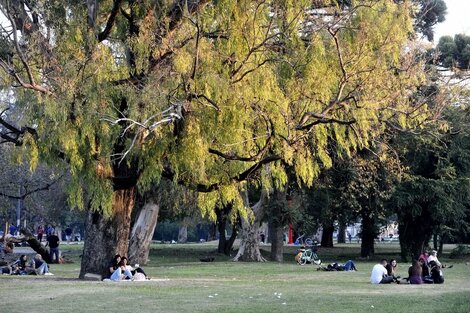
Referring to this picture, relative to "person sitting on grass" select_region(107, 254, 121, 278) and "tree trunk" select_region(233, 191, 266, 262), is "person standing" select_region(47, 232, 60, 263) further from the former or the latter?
"person sitting on grass" select_region(107, 254, 121, 278)

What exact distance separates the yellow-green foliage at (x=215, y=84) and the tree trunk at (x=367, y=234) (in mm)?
28161

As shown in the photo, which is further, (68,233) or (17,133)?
(68,233)

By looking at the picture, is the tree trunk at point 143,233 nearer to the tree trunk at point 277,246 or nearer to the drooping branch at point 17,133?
the tree trunk at point 277,246

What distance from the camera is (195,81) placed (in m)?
22.8

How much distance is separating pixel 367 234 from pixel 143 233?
1692 cm

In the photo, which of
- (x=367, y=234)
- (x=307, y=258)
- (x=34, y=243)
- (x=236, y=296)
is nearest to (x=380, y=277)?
(x=236, y=296)

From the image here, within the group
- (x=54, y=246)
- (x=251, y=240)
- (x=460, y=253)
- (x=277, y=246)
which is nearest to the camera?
(x=54, y=246)

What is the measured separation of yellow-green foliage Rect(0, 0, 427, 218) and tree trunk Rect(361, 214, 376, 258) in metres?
28.2

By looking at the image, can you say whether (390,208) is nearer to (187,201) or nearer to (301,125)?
(187,201)

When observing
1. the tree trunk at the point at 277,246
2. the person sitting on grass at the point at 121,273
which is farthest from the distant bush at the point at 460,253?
the person sitting on grass at the point at 121,273

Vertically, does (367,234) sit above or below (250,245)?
above

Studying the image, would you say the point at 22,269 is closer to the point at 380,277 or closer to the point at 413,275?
the point at 380,277

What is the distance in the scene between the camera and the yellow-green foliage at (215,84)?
893 inches

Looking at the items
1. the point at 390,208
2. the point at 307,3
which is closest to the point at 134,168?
the point at 307,3
